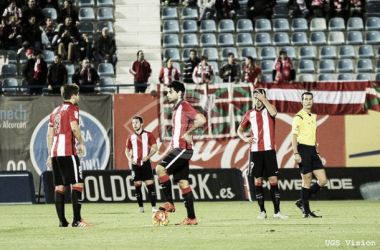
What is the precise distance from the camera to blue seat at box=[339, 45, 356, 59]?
2884 centimetres

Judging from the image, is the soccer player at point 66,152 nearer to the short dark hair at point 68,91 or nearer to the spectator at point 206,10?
the short dark hair at point 68,91

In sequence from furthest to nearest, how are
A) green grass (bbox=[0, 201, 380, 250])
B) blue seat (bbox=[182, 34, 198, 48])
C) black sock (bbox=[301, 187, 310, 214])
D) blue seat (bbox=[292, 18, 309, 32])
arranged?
blue seat (bbox=[292, 18, 309, 32]) → blue seat (bbox=[182, 34, 198, 48]) → black sock (bbox=[301, 187, 310, 214]) → green grass (bbox=[0, 201, 380, 250])

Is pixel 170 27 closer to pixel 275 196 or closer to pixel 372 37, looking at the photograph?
pixel 372 37

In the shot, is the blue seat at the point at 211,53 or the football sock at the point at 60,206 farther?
the blue seat at the point at 211,53

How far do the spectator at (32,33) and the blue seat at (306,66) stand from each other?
794 cm

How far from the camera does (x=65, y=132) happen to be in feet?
45.3

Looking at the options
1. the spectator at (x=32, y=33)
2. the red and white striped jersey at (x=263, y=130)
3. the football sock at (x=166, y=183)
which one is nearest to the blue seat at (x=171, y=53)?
the spectator at (x=32, y=33)

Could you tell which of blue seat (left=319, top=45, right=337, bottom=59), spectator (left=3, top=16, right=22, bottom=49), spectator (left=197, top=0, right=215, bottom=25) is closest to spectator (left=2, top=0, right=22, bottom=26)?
spectator (left=3, top=16, right=22, bottom=49)

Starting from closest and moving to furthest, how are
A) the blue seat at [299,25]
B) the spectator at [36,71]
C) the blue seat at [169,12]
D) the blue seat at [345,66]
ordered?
the spectator at [36,71]
the blue seat at [345,66]
the blue seat at [299,25]
the blue seat at [169,12]

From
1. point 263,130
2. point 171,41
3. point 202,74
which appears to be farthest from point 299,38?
point 263,130

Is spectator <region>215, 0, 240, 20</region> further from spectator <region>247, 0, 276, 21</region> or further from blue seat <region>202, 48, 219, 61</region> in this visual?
blue seat <region>202, 48, 219, 61</region>

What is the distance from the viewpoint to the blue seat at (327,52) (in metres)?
28.9

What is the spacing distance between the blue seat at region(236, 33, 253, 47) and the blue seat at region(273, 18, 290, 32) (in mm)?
1020

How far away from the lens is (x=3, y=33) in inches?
1097
